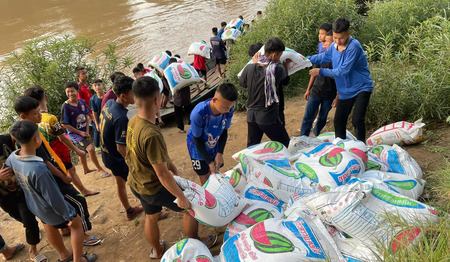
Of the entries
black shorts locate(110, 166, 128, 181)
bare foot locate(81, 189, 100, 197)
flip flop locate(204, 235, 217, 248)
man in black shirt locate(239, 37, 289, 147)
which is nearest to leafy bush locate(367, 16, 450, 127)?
man in black shirt locate(239, 37, 289, 147)

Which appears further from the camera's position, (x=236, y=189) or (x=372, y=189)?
(x=236, y=189)

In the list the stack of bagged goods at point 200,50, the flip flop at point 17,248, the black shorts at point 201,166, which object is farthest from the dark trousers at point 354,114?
the stack of bagged goods at point 200,50

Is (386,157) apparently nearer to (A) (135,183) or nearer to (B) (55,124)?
(A) (135,183)

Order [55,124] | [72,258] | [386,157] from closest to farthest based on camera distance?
[72,258]
[386,157]
[55,124]

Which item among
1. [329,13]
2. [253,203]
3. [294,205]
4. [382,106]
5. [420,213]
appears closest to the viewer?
[420,213]

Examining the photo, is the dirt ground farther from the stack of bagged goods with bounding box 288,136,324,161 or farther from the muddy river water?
the muddy river water

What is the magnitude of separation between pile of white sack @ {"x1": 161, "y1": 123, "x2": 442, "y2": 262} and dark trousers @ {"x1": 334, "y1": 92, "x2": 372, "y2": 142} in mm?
448

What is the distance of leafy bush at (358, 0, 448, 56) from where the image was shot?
6.02 metres

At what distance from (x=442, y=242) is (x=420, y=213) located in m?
0.47

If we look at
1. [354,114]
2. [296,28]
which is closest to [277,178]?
[354,114]

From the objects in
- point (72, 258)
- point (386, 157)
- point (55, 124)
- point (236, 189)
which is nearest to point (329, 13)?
point (386, 157)

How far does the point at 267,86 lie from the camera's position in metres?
2.81

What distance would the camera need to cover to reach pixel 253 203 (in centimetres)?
222

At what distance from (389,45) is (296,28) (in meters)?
2.47
